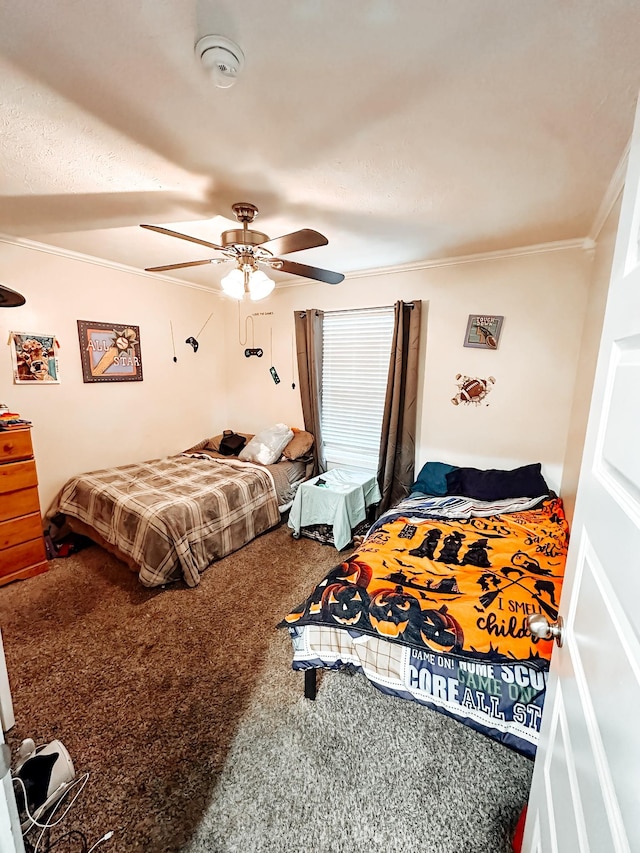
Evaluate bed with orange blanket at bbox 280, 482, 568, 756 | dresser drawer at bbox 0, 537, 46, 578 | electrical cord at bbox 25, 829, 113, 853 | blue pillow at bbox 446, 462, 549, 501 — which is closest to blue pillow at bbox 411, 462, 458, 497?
blue pillow at bbox 446, 462, 549, 501

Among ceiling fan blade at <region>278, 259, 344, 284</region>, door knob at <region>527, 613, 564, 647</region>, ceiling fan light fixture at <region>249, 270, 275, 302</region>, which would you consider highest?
ceiling fan blade at <region>278, 259, 344, 284</region>

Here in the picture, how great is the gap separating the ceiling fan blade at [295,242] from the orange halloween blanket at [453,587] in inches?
64.8

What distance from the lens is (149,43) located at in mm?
1011

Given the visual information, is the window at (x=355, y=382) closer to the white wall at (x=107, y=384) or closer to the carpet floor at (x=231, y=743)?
the white wall at (x=107, y=384)

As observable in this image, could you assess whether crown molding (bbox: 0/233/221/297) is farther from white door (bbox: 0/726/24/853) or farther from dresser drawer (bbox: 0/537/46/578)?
white door (bbox: 0/726/24/853)

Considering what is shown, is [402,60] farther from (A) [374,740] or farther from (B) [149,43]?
(A) [374,740]

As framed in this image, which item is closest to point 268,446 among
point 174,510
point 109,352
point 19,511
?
point 174,510

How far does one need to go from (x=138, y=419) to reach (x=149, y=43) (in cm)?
309

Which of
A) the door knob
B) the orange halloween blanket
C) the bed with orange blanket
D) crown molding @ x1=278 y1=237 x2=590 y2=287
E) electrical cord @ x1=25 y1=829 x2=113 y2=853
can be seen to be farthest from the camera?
crown molding @ x1=278 y1=237 x2=590 y2=287

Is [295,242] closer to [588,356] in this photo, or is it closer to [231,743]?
[588,356]

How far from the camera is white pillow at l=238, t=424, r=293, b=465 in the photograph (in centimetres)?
353

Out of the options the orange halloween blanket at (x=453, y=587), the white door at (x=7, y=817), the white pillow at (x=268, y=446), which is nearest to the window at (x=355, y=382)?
the white pillow at (x=268, y=446)

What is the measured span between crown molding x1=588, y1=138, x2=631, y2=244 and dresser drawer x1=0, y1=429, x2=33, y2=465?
11.8 ft

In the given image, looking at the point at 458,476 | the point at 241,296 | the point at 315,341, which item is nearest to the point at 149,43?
the point at 241,296
